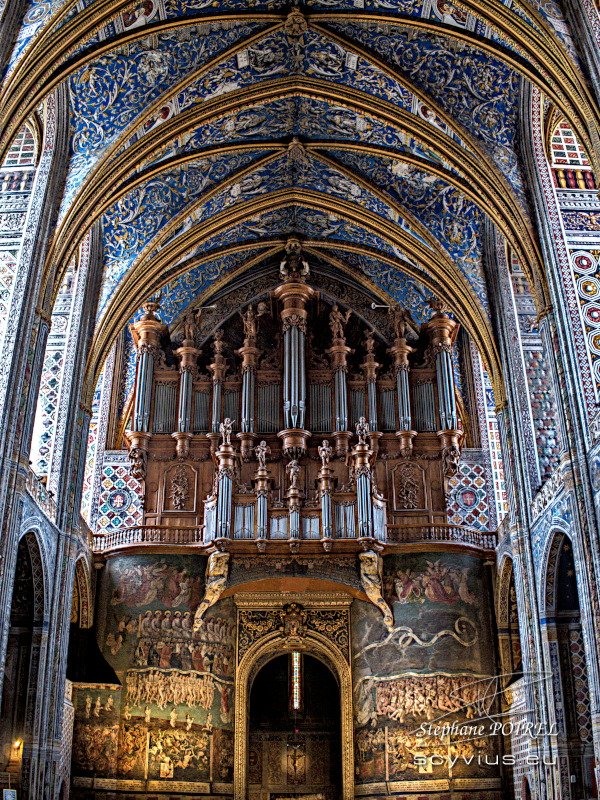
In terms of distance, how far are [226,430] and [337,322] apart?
492 cm

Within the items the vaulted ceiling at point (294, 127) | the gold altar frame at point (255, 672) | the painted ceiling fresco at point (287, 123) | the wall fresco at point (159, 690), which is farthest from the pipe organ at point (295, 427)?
the gold altar frame at point (255, 672)

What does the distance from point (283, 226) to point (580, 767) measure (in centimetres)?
1696

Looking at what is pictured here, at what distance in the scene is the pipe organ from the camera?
27.0 m

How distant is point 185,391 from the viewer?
95.2 ft

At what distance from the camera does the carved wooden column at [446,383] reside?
2823 centimetres

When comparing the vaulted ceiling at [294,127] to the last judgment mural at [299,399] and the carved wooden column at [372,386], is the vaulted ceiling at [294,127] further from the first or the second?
the carved wooden column at [372,386]

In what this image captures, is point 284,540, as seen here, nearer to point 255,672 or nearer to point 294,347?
point 255,672

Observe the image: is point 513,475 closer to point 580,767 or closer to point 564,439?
point 564,439

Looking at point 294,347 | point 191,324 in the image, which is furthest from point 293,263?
point 191,324

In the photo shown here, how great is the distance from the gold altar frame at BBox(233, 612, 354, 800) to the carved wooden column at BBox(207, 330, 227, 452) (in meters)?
5.74

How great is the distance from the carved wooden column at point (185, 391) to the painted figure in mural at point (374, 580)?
5967mm

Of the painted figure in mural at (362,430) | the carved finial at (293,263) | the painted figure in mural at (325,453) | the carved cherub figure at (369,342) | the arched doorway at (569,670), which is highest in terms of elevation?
the carved finial at (293,263)

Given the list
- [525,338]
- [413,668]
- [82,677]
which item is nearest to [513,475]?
[525,338]

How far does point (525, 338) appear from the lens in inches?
1003
